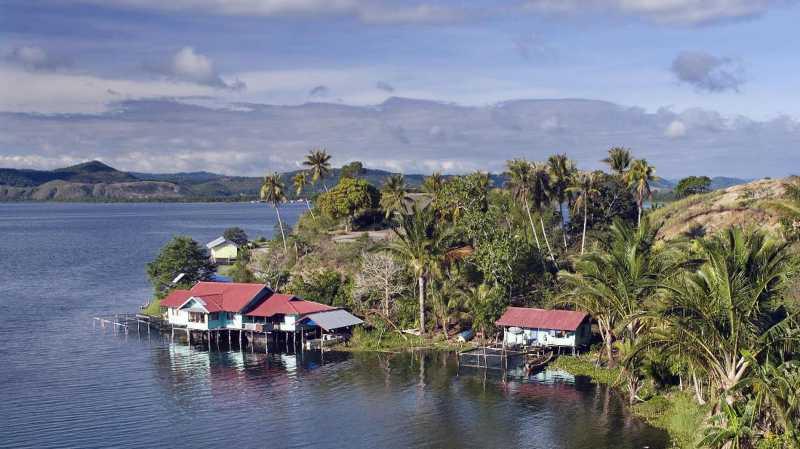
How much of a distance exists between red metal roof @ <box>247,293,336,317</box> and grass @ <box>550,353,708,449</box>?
2556 cm

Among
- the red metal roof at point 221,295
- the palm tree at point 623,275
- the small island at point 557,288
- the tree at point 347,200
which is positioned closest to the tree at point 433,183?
the small island at point 557,288

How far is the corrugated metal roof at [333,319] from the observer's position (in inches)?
2827

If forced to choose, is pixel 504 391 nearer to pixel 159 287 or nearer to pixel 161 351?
pixel 161 351

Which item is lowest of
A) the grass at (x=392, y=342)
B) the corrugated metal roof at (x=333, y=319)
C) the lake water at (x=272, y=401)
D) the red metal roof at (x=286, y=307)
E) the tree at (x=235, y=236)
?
the lake water at (x=272, y=401)

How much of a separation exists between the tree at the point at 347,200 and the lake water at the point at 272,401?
38.1 meters

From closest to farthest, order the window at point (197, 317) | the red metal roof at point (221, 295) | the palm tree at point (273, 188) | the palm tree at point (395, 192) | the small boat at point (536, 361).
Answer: the small boat at point (536, 361) < the red metal roof at point (221, 295) < the window at point (197, 317) < the palm tree at point (395, 192) < the palm tree at point (273, 188)

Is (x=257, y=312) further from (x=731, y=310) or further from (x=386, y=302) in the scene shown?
(x=731, y=310)

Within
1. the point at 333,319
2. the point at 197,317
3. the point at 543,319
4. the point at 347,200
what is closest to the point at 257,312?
the point at 197,317

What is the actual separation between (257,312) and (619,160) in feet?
147

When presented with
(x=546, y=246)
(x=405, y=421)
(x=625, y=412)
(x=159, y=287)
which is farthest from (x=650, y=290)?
(x=159, y=287)

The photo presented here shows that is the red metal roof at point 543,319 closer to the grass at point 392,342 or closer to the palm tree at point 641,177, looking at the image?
the grass at point 392,342

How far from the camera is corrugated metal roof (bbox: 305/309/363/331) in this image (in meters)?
71.8

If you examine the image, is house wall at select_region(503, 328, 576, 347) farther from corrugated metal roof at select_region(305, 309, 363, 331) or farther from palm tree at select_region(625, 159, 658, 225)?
palm tree at select_region(625, 159, 658, 225)

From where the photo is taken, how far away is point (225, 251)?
12812 centimetres
